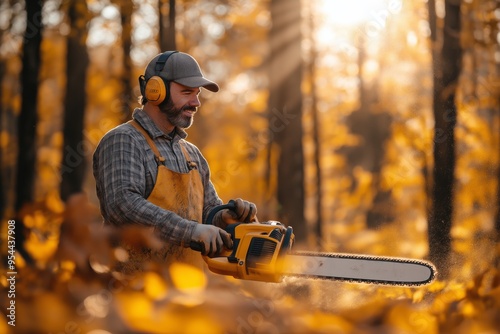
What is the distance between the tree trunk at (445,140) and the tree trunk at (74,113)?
18.1 feet

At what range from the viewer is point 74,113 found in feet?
32.1

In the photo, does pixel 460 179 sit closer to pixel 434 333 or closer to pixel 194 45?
pixel 194 45

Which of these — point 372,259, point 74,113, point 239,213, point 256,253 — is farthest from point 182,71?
point 74,113

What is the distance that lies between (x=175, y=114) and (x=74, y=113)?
22.7 ft

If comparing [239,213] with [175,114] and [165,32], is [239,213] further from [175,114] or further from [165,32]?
[165,32]

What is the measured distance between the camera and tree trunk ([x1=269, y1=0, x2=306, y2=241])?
25.9 ft

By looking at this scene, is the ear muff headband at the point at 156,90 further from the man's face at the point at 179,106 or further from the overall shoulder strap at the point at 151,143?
the overall shoulder strap at the point at 151,143

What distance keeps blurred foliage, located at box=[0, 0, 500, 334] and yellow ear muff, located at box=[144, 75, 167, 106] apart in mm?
724

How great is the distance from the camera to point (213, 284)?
1.07m

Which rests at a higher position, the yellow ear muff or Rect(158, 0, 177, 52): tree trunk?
Rect(158, 0, 177, 52): tree trunk

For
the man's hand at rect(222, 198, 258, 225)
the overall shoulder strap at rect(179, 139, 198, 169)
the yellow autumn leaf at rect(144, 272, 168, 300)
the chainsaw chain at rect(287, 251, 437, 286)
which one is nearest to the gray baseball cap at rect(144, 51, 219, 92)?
the overall shoulder strap at rect(179, 139, 198, 169)

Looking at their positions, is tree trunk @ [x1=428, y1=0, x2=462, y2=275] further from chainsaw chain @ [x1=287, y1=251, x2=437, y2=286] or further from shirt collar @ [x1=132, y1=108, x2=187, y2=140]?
shirt collar @ [x1=132, y1=108, x2=187, y2=140]

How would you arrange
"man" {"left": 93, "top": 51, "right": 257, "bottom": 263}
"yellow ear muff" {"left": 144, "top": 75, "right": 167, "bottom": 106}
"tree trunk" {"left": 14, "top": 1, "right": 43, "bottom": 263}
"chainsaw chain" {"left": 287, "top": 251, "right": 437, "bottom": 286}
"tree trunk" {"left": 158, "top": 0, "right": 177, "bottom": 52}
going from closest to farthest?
"chainsaw chain" {"left": 287, "top": 251, "right": 437, "bottom": 286} < "man" {"left": 93, "top": 51, "right": 257, "bottom": 263} < "yellow ear muff" {"left": 144, "top": 75, "right": 167, "bottom": 106} < "tree trunk" {"left": 158, "top": 0, "right": 177, "bottom": 52} < "tree trunk" {"left": 14, "top": 1, "right": 43, "bottom": 263}

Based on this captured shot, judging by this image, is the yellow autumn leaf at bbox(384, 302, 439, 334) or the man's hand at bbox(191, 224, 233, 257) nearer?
the yellow autumn leaf at bbox(384, 302, 439, 334)
